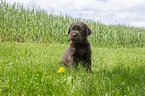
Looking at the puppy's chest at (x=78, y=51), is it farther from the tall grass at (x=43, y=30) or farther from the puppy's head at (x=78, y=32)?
the tall grass at (x=43, y=30)

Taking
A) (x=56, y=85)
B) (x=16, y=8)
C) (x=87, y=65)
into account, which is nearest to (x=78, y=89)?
(x=56, y=85)

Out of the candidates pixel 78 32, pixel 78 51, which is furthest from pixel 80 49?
pixel 78 32

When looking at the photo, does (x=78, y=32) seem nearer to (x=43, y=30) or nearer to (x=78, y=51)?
(x=78, y=51)

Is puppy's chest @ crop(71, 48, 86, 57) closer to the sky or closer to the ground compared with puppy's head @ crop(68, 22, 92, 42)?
closer to the ground

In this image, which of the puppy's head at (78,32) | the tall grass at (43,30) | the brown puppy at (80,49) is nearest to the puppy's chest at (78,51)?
the brown puppy at (80,49)

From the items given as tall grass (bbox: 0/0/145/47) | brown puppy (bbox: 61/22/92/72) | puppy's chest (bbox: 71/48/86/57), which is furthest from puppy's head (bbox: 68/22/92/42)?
tall grass (bbox: 0/0/145/47)

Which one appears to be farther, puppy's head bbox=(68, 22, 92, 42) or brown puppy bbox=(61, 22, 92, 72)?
brown puppy bbox=(61, 22, 92, 72)

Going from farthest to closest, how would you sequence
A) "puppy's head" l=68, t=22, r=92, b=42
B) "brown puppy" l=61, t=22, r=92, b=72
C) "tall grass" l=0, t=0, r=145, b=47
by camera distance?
"tall grass" l=0, t=0, r=145, b=47 → "brown puppy" l=61, t=22, r=92, b=72 → "puppy's head" l=68, t=22, r=92, b=42

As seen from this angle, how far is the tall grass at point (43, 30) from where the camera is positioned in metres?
11.1

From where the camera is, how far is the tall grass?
36.3 feet

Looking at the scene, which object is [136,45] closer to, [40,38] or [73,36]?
[40,38]

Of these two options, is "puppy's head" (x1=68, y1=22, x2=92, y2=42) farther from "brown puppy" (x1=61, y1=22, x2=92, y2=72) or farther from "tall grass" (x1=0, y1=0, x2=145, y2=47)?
"tall grass" (x1=0, y1=0, x2=145, y2=47)

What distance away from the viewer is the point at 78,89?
2486 millimetres

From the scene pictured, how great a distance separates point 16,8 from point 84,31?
11.2 metres
